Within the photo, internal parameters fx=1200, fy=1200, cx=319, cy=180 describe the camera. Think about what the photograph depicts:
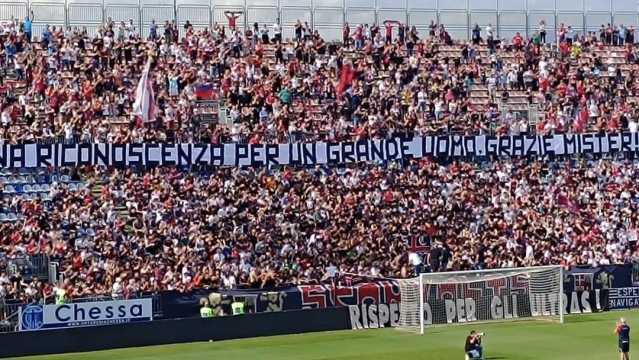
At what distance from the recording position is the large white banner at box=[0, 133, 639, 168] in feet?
157

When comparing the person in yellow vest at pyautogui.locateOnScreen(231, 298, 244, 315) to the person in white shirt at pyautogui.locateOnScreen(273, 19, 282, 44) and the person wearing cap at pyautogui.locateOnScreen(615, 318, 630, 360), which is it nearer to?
the person wearing cap at pyautogui.locateOnScreen(615, 318, 630, 360)

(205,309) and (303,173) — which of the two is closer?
(205,309)

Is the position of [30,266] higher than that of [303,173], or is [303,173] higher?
[303,173]

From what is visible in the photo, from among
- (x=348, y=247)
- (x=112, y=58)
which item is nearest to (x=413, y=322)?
(x=348, y=247)

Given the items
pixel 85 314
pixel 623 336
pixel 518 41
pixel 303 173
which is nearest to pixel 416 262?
pixel 303 173

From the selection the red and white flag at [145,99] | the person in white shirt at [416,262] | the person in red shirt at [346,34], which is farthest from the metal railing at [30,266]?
the person in red shirt at [346,34]

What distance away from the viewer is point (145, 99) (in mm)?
48625

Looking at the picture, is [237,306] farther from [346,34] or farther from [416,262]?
[346,34]

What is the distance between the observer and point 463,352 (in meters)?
37.6

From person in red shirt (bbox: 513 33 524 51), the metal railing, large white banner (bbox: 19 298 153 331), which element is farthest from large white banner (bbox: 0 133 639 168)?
large white banner (bbox: 19 298 153 331)

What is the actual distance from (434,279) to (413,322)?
1773 millimetres

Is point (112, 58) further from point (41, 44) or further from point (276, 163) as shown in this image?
point (276, 163)

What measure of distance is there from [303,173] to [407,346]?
14405mm

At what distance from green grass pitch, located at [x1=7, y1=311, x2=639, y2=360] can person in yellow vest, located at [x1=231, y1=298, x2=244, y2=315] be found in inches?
64.3
